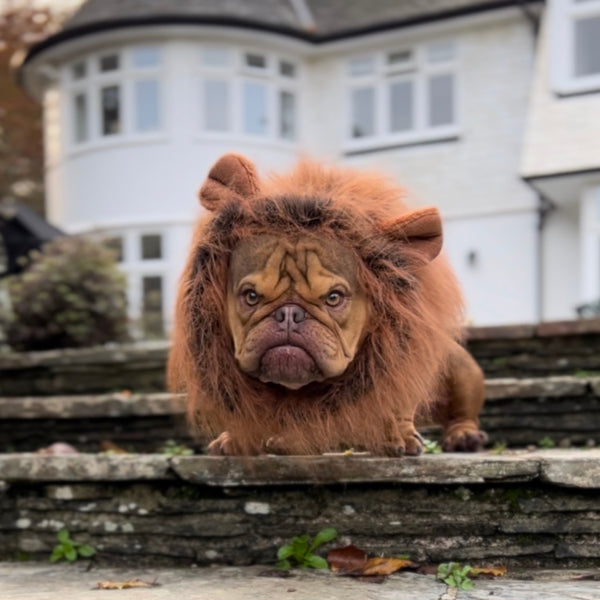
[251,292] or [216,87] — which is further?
[216,87]

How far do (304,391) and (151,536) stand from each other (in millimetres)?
703

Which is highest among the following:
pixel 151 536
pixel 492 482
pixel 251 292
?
pixel 251 292

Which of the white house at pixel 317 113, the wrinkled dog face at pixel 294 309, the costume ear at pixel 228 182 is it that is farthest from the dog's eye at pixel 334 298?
the white house at pixel 317 113

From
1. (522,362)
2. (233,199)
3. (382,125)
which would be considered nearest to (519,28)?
(382,125)

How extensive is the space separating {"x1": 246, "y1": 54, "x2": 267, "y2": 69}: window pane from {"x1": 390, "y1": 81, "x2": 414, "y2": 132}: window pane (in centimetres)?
197

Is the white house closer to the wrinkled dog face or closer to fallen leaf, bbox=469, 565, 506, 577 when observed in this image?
the wrinkled dog face

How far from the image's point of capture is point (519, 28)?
37.9 feet

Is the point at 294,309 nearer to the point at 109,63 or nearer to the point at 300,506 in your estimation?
the point at 300,506

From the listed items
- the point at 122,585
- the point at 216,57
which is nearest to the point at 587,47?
the point at 216,57

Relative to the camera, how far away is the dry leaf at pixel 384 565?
232 centimetres

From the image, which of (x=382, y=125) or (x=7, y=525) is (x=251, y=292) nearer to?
(x=7, y=525)

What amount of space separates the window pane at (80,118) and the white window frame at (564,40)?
283 inches

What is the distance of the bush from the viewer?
6.71 metres

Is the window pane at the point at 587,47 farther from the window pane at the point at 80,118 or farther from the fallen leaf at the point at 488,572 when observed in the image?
the fallen leaf at the point at 488,572
